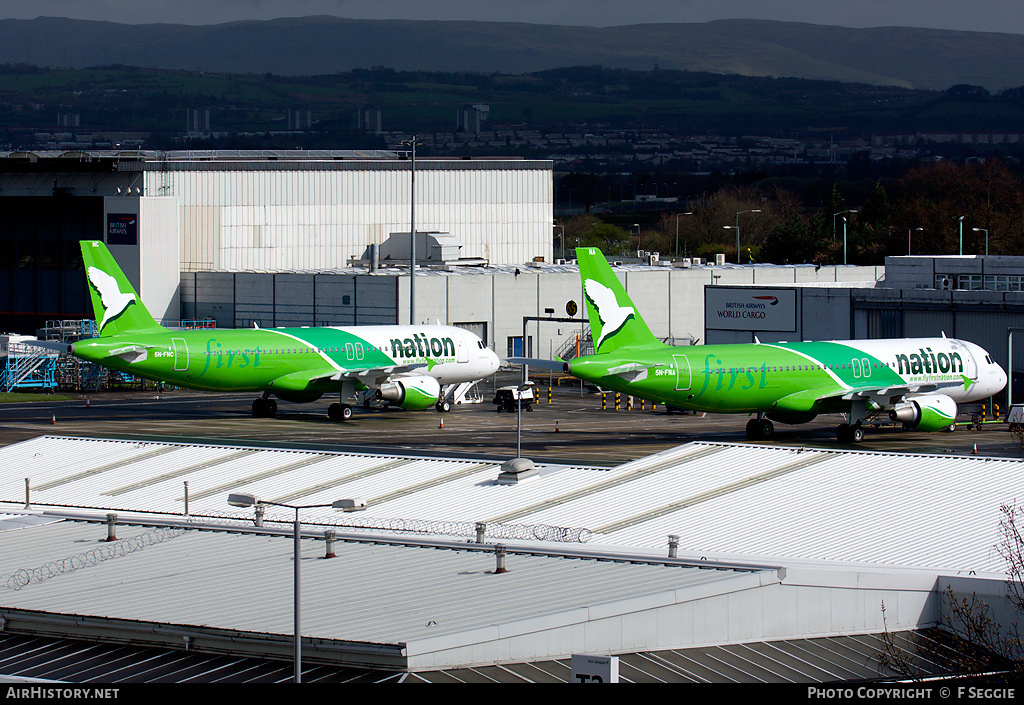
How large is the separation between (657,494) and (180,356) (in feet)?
117

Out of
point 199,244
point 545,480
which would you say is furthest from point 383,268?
point 545,480

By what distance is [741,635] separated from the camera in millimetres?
33156

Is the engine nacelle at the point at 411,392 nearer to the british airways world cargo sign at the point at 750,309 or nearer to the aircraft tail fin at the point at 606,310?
the aircraft tail fin at the point at 606,310

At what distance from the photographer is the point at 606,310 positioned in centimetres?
6625

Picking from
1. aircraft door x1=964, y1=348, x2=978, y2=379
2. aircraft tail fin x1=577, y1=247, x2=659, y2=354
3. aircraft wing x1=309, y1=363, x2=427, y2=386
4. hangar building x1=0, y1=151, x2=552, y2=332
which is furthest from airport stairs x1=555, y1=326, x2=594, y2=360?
aircraft tail fin x1=577, y1=247, x2=659, y2=354

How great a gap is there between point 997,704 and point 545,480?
3049 cm

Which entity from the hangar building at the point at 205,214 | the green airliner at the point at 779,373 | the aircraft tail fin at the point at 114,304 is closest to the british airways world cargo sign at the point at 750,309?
the green airliner at the point at 779,373

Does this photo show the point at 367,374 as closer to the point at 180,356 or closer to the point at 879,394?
the point at 180,356

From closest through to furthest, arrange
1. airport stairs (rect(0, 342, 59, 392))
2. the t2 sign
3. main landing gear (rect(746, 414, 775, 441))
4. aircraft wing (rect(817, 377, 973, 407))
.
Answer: the t2 sign, aircraft wing (rect(817, 377, 973, 407)), main landing gear (rect(746, 414, 775, 441)), airport stairs (rect(0, 342, 59, 392))

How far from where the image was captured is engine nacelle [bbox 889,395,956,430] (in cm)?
7181

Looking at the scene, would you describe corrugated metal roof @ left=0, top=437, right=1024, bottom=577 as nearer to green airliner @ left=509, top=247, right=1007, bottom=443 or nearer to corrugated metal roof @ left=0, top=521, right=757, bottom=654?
corrugated metal roof @ left=0, top=521, right=757, bottom=654

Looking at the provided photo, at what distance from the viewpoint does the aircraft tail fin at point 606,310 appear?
6619 cm

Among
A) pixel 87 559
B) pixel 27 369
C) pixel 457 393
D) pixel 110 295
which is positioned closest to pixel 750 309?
pixel 457 393

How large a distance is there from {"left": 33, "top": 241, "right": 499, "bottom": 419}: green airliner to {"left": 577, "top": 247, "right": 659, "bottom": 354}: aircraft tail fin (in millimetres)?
19121
